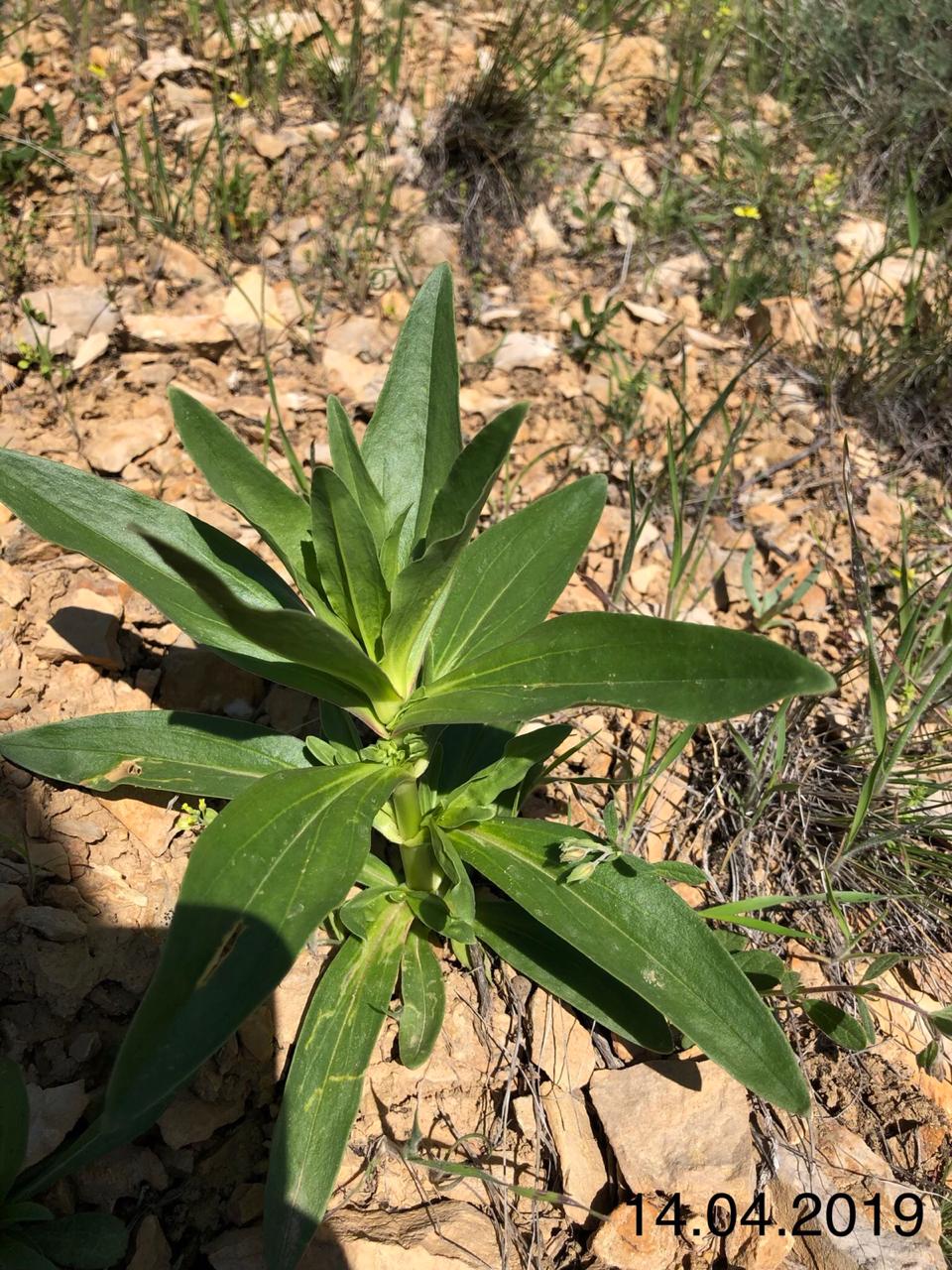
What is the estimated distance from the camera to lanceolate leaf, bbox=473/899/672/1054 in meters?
2.00

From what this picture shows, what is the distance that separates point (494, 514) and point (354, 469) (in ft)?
4.68

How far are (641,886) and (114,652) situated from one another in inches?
61.4

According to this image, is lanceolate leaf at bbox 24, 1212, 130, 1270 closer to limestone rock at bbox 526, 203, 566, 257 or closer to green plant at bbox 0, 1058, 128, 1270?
green plant at bbox 0, 1058, 128, 1270

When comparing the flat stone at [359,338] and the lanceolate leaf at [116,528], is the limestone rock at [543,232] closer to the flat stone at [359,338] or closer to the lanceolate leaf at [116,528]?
the flat stone at [359,338]

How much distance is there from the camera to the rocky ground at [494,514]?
1973mm

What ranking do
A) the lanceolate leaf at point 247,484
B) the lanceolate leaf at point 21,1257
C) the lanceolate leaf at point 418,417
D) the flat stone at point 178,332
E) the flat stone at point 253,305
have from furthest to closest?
1. the flat stone at point 253,305
2. the flat stone at point 178,332
3. the lanceolate leaf at point 418,417
4. the lanceolate leaf at point 247,484
5. the lanceolate leaf at point 21,1257

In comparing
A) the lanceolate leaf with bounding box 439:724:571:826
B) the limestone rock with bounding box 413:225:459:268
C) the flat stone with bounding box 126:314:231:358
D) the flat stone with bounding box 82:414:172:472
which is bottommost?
A: the lanceolate leaf with bounding box 439:724:571:826

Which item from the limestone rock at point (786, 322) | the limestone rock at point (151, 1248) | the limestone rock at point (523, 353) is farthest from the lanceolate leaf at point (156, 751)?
the limestone rock at point (786, 322)

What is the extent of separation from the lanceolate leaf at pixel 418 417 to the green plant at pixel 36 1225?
1326 mm

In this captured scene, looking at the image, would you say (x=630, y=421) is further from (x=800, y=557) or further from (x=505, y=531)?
(x=505, y=531)

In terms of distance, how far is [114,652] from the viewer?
260 centimetres

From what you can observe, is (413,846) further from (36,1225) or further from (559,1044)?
(36,1225)

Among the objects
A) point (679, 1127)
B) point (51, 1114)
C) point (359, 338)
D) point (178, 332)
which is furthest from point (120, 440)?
point (679, 1127)
